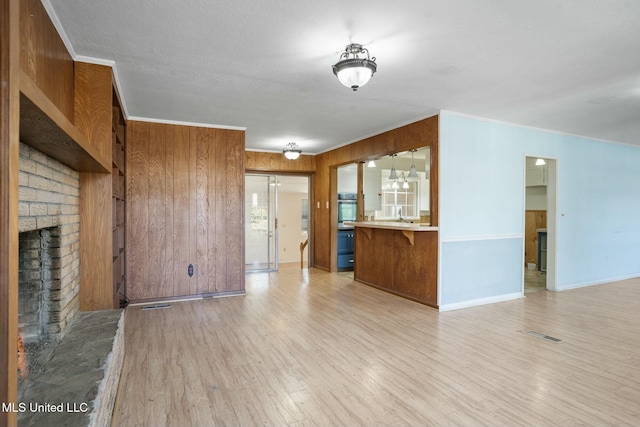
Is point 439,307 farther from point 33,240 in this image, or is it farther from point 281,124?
point 33,240

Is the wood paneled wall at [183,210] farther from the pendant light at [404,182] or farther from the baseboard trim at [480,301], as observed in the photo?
the pendant light at [404,182]

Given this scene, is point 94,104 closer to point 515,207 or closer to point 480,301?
point 480,301

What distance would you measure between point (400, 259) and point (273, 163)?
11.4 feet

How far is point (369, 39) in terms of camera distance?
8.48ft

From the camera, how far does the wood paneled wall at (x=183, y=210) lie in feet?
15.6

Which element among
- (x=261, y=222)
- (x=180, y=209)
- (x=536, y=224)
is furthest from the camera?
(x=536, y=224)

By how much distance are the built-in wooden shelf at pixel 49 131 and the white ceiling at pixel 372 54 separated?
93cm

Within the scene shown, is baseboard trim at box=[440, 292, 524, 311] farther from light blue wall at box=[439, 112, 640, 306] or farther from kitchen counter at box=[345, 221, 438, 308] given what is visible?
kitchen counter at box=[345, 221, 438, 308]

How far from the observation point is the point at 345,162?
6652 millimetres

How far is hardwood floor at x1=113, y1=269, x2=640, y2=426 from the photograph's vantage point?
2191 mm

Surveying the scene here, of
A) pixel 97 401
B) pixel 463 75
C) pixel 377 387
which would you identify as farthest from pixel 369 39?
pixel 97 401

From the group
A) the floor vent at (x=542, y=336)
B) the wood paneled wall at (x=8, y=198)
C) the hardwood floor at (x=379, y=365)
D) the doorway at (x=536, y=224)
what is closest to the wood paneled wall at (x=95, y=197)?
the hardwood floor at (x=379, y=365)

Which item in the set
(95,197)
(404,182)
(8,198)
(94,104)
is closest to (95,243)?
(95,197)

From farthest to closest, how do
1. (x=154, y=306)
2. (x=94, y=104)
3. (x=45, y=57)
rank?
(x=154, y=306), (x=94, y=104), (x=45, y=57)
